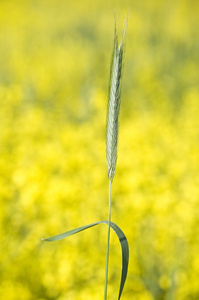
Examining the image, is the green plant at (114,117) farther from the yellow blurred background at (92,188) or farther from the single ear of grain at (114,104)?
the yellow blurred background at (92,188)

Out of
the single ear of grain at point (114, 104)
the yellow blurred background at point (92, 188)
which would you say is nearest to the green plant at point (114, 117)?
the single ear of grain at point (114, 104)

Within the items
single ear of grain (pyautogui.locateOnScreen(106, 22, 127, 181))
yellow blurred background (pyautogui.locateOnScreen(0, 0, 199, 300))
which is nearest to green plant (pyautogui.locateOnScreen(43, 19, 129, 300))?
single ear of grain (pyautogui.locateOnScreen(106, 22, 127, 181))

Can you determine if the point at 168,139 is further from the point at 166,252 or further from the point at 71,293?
the point at 71,293

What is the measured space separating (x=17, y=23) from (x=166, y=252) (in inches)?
354

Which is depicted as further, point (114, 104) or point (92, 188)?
point (92, 188)

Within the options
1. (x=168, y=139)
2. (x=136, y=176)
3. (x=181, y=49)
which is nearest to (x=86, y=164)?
(x=136, y=176)

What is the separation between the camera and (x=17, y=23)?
932 cm

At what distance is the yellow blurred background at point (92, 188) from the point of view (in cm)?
149

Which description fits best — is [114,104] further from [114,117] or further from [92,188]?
[92,188]

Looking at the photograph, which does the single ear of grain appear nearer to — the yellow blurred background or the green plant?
the green plant

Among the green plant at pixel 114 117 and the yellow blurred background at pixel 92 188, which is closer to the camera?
the green plant at pixel 114 117

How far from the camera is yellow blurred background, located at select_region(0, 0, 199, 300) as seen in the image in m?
1.49

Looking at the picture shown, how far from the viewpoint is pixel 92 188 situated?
2.05 metres

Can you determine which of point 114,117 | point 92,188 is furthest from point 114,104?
point 92,188
